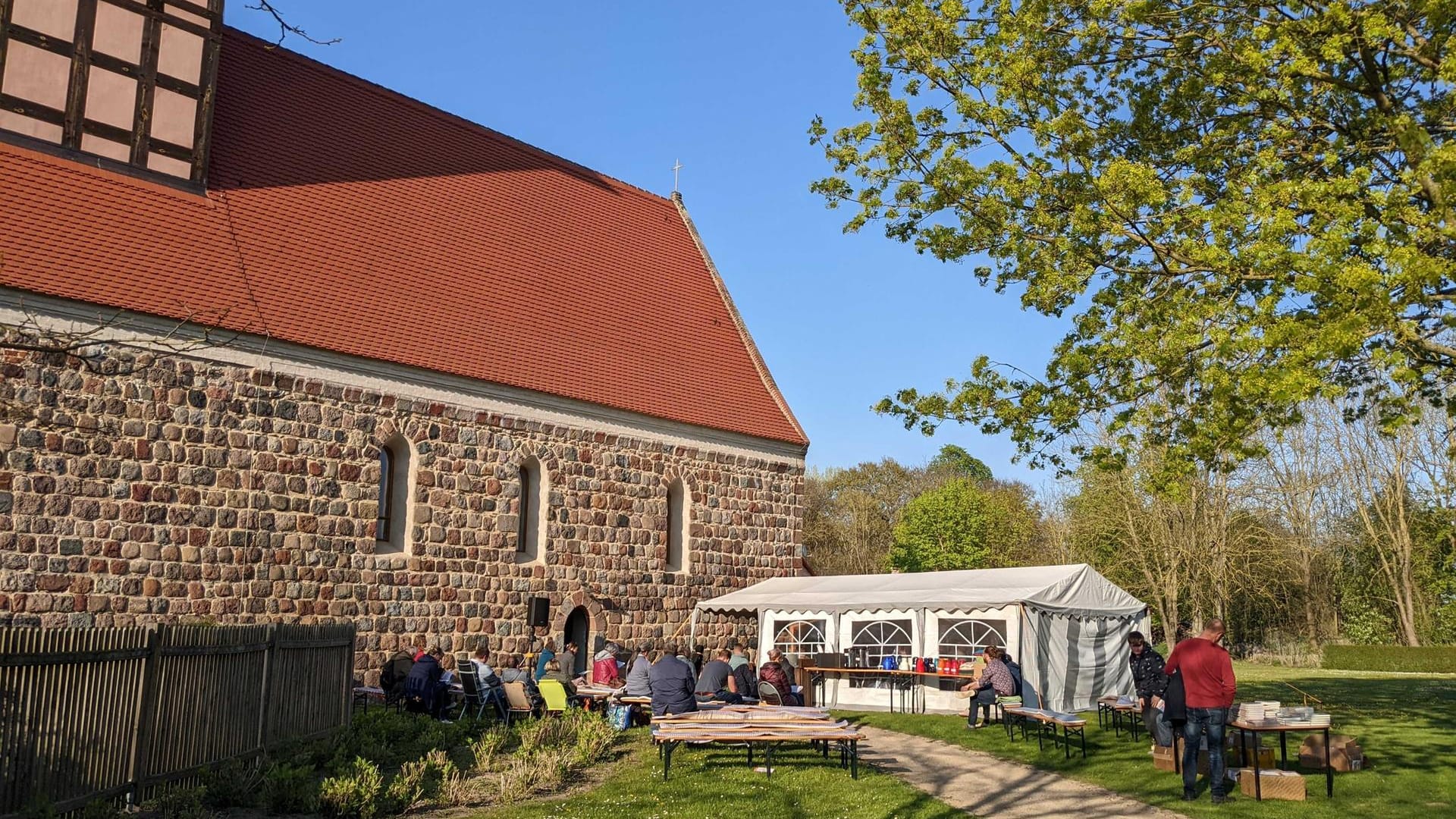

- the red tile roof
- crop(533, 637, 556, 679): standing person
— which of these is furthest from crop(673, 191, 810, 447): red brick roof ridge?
crop(533, 637, 556, 679): standing person

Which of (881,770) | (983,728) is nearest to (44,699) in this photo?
(881,770)

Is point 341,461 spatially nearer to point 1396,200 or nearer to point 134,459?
point 134,459

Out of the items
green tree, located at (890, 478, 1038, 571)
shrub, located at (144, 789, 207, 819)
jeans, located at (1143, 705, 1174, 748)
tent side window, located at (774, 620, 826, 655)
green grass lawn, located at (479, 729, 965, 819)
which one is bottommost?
green grass lawn, located at (479, 729, 965, 819)

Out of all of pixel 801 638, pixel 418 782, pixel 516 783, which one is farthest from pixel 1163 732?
pixel 801 638

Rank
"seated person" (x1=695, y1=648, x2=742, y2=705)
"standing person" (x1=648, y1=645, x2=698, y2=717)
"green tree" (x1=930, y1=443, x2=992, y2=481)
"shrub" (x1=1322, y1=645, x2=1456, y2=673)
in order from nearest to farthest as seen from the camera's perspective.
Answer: "standing person" (x1=648, y1=645, x2=698, y2=717)
"seated person" (x1=695, y1=648, x2=742, y2=705)
"shrub" (x1=1322, y1=645, x2=1456, y2=673)
"green tree" (x1=930, y1=443, x2=992, y2=481)

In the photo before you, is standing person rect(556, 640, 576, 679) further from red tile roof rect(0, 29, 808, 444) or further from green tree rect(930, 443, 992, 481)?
green tree rect(930, 443, 992, 481)

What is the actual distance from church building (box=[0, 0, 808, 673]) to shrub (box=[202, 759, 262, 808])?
354 cm

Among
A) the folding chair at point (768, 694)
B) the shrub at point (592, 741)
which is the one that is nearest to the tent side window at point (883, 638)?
the folding chair at point (768, 694)

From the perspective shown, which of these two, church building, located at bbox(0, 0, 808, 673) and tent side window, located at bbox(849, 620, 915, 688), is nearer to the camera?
church building, located at bbox(0, 0, 808, 673)

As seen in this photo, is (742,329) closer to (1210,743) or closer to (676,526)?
(676,526)

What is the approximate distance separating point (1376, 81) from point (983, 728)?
923 cm

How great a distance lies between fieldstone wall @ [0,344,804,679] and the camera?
14312mm

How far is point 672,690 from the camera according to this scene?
42.2 feet

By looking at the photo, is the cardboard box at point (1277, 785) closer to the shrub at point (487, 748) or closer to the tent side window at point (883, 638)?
the shrub at point (487, 748)
